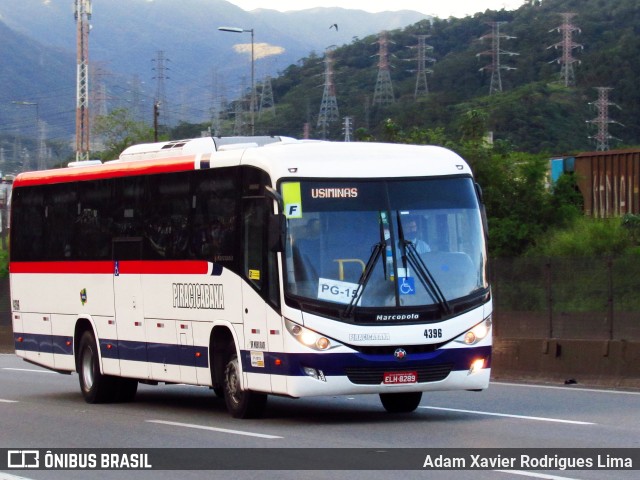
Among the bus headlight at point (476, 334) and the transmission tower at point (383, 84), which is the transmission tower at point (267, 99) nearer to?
the transmission tower at point (383, 84)

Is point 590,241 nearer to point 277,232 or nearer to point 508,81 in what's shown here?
point 277,232

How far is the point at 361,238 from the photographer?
15.8 m

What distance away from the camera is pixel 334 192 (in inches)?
630

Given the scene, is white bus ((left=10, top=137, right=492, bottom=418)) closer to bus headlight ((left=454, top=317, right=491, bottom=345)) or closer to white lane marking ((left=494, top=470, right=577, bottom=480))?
bus headlight ((left=454, top=317, right=491, bottom=345))

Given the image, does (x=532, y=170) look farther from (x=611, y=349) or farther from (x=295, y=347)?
(x=295, y=347)

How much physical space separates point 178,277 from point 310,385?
10.3 ft

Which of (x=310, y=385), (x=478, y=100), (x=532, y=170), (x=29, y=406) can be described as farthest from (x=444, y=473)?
(x=478, y=100)

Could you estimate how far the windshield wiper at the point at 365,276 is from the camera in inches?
611

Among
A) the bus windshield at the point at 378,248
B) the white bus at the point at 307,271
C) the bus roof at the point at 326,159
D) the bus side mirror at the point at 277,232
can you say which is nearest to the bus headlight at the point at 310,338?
the white bus at the point at 307,271

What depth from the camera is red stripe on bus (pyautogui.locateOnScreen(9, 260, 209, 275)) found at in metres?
17.7

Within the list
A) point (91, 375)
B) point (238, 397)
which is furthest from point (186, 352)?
point (91, 375)

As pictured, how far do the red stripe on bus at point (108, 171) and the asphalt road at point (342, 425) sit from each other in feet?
10.4

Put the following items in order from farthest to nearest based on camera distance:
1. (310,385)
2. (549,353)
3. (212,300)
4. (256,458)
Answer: (549,353) < (212,300) < (310,385) < (256,458)

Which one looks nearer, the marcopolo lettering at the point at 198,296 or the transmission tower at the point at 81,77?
the marcopolo lettering at the point at 198,296
